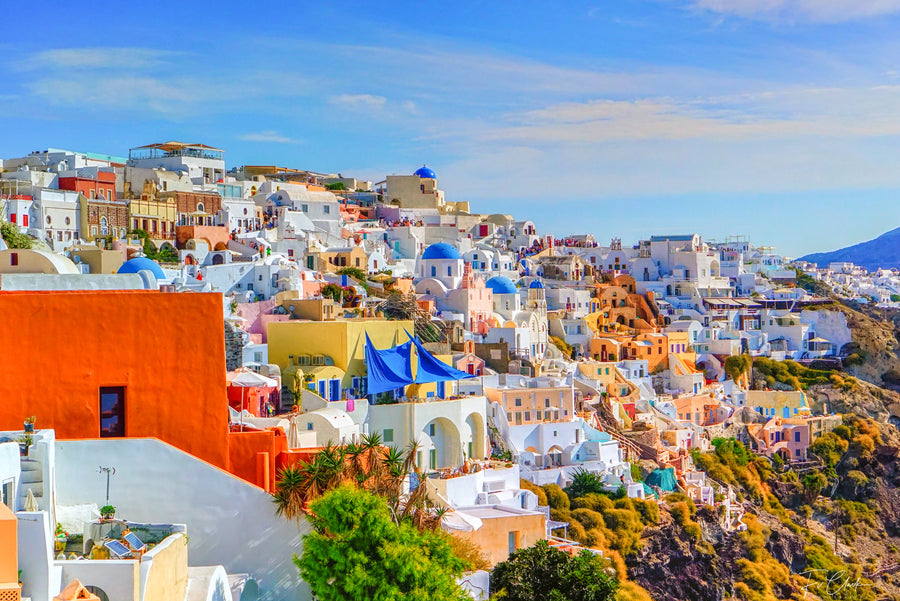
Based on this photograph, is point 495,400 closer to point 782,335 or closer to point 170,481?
point 170,481

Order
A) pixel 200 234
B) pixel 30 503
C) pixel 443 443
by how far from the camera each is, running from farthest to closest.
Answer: pixel 200 234, pixel 443 443, pixel 30 503

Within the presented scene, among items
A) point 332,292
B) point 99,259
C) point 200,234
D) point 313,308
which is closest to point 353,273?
point 332,292

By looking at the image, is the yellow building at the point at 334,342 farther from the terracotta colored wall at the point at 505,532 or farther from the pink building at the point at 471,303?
the pink building at the point at 471,303

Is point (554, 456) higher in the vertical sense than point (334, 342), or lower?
lower

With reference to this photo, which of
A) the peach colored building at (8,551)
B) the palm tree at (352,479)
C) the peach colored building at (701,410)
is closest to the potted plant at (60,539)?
the peach colored building at (8,551)

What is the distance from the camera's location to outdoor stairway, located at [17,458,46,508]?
1345 cm

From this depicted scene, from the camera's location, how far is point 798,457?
57.5m

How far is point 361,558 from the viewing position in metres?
15.1

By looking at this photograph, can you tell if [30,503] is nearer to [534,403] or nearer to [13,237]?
[534,403]

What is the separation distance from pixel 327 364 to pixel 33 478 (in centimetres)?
2022

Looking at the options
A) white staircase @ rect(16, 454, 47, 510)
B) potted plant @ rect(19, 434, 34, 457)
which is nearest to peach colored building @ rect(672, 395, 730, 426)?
potted plant @ rect(19, 434, 34, 457)

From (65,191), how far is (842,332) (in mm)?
51095

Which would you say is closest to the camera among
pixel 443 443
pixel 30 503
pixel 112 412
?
pixel 30 503

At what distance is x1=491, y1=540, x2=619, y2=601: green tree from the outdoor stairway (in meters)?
9.29
